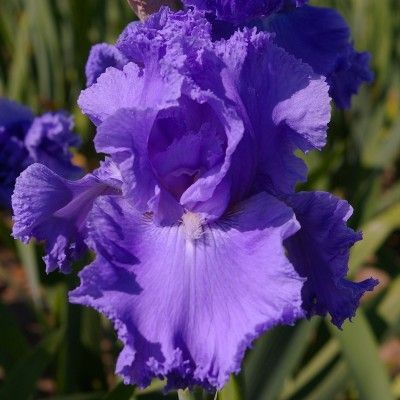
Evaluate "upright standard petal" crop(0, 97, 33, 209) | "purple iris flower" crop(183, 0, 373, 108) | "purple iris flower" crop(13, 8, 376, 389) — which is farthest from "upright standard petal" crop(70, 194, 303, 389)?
"upright standard petal" crop(0, 97, 33, 209)

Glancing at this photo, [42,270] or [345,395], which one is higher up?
[42,270]

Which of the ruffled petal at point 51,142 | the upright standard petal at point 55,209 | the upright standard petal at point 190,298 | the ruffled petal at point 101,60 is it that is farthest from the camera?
the ruffled petal at point 51,142

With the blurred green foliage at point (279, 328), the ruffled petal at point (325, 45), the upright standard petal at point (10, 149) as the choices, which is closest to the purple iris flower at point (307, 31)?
the ruffled petal at point (325, 45)

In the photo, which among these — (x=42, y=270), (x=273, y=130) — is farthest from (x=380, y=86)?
(x=273, y=130)

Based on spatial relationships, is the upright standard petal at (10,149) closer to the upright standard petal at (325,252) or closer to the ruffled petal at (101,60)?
the ruffled petal at (101,60)

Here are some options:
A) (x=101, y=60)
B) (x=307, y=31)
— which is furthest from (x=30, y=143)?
(x=307, y=31)

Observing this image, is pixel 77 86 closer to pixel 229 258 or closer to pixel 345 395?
pixel 345 395
